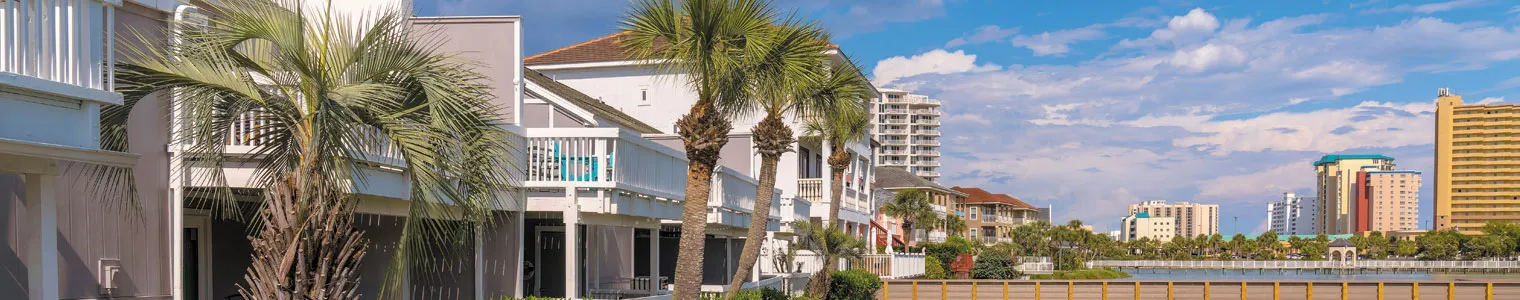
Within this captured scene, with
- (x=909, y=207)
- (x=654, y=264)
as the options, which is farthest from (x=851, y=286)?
(x=909, y=207)

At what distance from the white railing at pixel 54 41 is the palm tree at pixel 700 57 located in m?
8.47

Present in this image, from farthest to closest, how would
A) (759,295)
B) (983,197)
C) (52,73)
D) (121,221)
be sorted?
(983,197), (759,295), (121,221), (52,73)

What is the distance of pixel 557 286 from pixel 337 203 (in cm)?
1361

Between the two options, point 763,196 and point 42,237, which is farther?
point 763,196

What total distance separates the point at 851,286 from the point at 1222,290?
1988 centimetres

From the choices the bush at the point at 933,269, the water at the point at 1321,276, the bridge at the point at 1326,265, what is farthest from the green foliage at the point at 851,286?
the bridge at the point at 1326,265

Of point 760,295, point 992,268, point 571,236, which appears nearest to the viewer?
point 571,236

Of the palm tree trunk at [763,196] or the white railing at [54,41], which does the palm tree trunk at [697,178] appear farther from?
the white railing at [54,41]

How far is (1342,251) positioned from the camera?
557ft

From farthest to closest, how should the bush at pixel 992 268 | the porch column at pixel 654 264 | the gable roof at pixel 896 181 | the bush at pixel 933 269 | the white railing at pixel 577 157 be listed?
the gable roof at pixel 896 181, the bush at pixel 992 268, the bush at pixel 933 269, the porch column at pixel 654 264, the white railing at pixel 577 157

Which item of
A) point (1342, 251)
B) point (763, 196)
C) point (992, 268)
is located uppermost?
point (763, 196)

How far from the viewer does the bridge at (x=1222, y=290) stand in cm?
4547

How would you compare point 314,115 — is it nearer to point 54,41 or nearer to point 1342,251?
point 54,41

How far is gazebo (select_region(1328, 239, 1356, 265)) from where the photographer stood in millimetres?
165825
